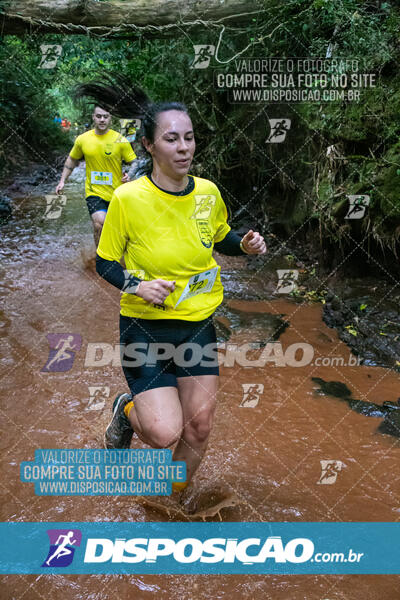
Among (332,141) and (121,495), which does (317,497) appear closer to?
(121,495)

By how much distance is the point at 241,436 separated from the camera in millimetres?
3527

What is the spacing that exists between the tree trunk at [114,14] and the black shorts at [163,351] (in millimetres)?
5137

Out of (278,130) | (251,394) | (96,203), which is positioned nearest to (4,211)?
(96,203)

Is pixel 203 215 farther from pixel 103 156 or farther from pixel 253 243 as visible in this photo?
pixel 103 156

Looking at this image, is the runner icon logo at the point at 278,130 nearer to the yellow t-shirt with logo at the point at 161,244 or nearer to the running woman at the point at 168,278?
the running woman at the point at 168,278

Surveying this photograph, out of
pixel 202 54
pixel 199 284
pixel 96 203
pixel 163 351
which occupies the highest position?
pixel 202 54

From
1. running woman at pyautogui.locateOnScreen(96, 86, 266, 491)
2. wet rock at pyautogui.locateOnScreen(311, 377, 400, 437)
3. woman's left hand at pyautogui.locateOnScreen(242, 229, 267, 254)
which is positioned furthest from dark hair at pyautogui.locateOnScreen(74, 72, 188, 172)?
wet rock at pyautogui.locateOnScreen(311, 377, 400, 437)

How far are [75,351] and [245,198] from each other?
421 centimetres

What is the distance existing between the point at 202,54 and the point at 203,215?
522cm

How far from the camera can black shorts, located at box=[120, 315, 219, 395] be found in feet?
8.63

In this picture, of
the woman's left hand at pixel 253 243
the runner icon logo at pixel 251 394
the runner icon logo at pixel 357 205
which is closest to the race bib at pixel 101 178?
the runner icon logo at pixel 357 205

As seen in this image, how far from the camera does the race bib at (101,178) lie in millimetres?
5895

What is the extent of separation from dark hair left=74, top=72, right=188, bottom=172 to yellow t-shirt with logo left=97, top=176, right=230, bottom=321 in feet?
0.99

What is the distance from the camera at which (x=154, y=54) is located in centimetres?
819
